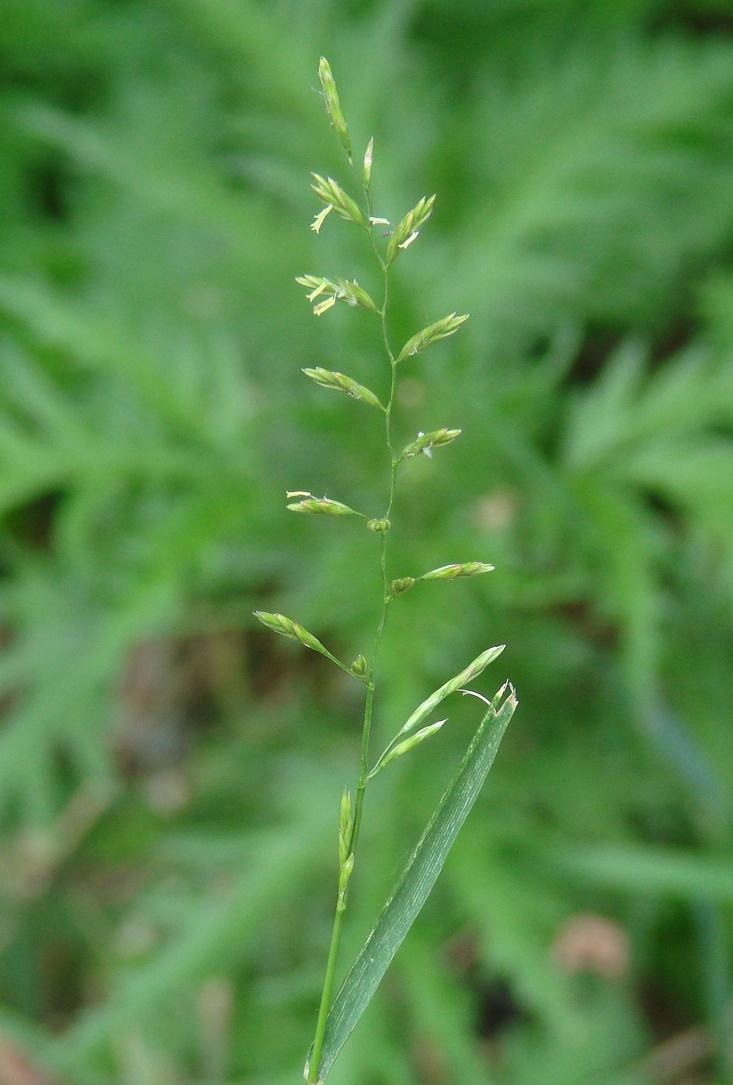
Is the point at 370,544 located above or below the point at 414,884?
below

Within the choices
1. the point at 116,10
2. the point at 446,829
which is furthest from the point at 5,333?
the point at 446,829

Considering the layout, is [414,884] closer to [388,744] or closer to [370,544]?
[388,744]

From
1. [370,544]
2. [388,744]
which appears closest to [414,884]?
[388,744]

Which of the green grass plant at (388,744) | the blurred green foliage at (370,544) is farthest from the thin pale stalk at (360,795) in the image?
the blurred green foliage at (370,544)

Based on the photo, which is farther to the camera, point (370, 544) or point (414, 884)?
point (370, 544)

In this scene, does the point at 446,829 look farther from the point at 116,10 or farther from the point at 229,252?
the point at 116,10

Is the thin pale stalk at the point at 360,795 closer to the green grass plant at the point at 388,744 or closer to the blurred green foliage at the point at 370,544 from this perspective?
the green grass plant at the point at 388,744
